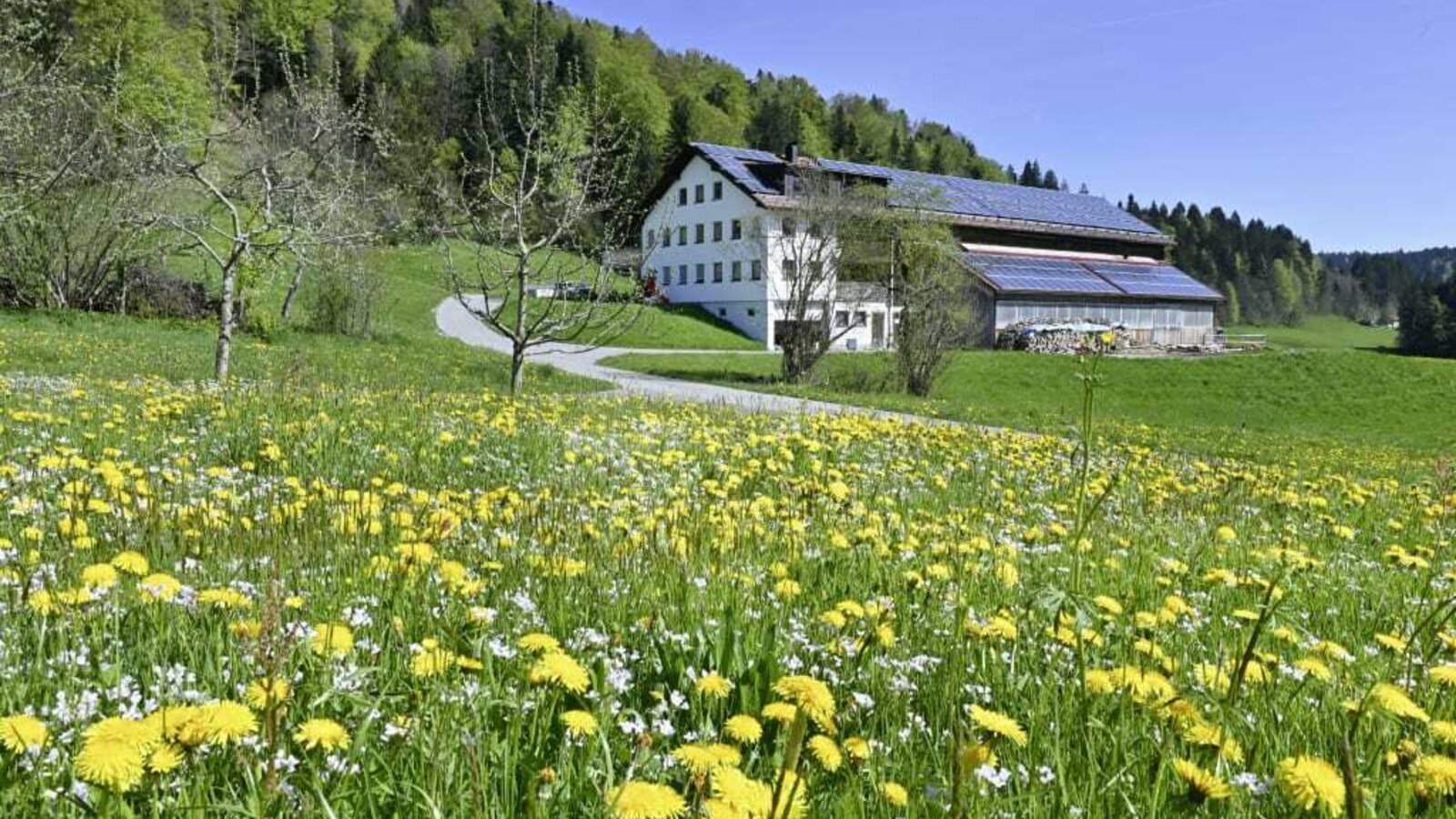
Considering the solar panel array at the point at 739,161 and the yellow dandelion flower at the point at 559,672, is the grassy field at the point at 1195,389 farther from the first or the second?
the solar panel array at the point at 739,161

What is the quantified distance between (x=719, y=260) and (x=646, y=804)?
6003 centimetres

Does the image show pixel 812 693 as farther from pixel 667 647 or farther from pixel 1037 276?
pixel 1037 276

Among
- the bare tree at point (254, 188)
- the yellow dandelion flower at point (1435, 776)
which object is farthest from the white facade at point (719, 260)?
the yellow dandelion flower at point (1435, 776)

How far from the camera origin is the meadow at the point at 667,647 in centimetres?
158

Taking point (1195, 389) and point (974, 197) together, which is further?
point (974, 197)

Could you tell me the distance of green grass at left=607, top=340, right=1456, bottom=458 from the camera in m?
22.9

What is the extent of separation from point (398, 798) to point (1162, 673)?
2.03 meters

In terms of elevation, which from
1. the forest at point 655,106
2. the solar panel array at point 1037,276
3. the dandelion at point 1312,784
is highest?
the forest at point 655,106

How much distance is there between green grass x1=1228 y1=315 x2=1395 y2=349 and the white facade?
60.7m

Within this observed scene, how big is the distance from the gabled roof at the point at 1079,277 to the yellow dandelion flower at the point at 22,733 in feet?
178

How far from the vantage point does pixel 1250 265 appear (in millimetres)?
138375

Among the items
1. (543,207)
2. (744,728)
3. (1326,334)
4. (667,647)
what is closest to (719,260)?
(543,207)

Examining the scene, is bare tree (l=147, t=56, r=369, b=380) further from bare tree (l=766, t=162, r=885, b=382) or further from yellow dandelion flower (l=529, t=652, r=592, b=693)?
yellow dandelion flower (l=529, t=652, r=592, b=693)

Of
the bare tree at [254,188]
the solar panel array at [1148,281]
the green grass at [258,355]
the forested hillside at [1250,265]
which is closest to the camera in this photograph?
the bare tree at [254,188]
